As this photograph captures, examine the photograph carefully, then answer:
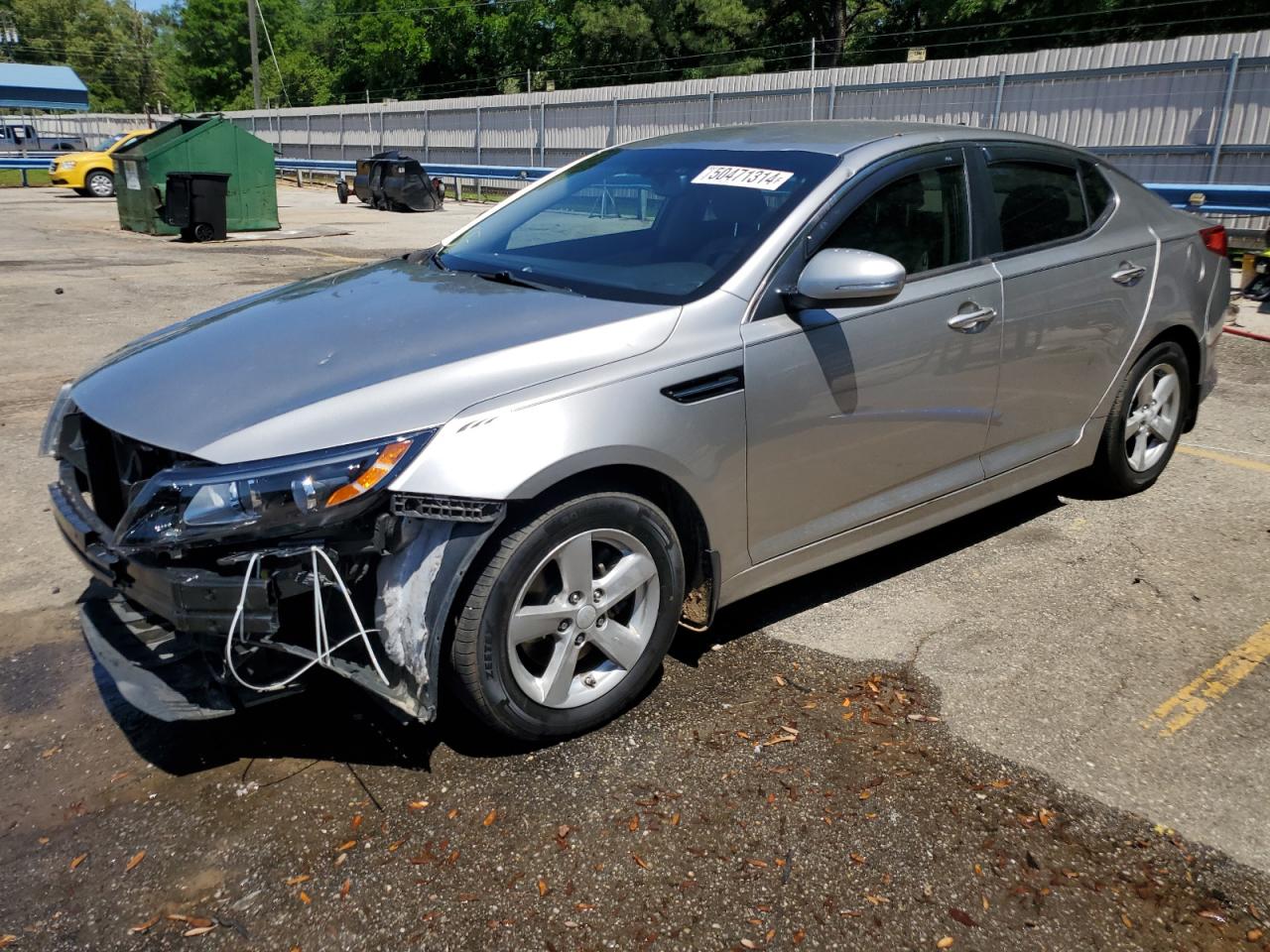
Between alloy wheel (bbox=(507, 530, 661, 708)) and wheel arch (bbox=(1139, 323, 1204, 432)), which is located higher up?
wheel arch (bbox=(1139, 323, 1204, 432))

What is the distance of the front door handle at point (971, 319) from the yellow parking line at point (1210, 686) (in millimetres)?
1418

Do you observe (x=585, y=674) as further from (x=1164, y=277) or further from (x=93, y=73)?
(x=93, y=73)

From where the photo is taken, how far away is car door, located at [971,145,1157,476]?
13.3 ft

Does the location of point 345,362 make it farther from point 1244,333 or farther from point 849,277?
point 1244,333

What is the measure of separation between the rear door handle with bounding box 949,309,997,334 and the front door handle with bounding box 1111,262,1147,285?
950 mm

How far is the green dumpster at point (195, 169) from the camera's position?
17469 mm

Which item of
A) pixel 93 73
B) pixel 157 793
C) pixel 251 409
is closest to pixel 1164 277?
pixel 251 409

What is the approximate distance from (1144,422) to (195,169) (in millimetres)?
17047

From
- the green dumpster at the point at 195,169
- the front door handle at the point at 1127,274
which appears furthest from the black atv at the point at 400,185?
the front door handle at the point at 1127,274

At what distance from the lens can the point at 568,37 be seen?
49000 mm

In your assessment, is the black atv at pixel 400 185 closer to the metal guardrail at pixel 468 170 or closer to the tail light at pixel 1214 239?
the metal guardrail at pixel 468 170

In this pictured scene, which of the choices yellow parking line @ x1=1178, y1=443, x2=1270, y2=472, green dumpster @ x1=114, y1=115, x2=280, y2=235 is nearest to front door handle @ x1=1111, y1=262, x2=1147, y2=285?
yellow parking line @ x1=1178, y1=443, x2=1270, y2=472

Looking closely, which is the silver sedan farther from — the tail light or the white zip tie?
the tail light

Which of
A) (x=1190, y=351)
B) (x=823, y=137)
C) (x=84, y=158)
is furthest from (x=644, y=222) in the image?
(x=84, y=158)
